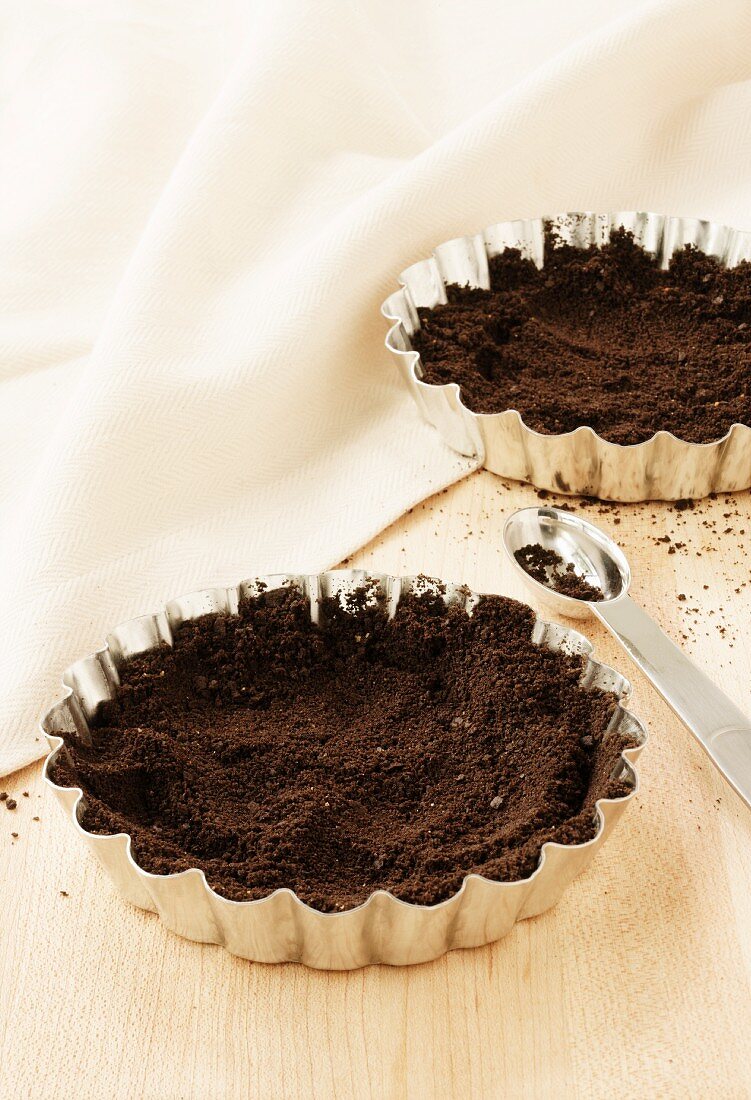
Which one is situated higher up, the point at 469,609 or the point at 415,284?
the point at 415,284

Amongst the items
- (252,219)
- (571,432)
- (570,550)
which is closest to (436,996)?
(570,550)

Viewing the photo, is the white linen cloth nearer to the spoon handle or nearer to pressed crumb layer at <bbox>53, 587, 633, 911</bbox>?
pressed crumb layer at <bbox>53, 587, 633, 911</bbox>

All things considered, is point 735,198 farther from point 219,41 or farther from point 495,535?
point 219,41

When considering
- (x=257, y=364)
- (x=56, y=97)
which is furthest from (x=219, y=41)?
(x=257, y=364)

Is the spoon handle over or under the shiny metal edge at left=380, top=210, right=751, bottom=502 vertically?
under

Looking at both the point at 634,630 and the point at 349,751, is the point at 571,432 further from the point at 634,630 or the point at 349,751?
the point at 349,751

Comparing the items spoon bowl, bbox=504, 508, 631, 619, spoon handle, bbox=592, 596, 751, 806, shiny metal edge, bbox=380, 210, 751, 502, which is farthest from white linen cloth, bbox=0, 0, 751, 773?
spoon handle, bbox=592, 596, 751, 806

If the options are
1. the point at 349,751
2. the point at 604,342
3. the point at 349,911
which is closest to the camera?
the point at 349,911
